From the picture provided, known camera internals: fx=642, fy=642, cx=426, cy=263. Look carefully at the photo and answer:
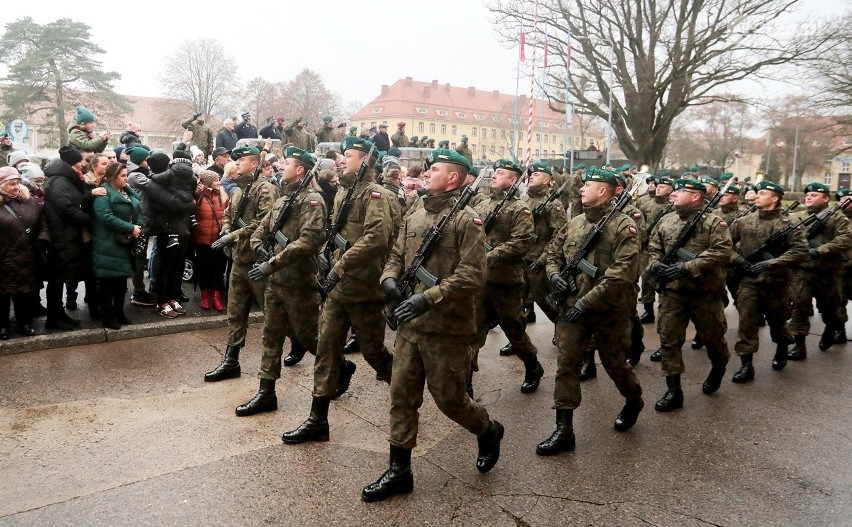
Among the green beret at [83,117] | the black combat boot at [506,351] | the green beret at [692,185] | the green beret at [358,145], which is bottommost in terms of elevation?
the black combat boot at [506,351]

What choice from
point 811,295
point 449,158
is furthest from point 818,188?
point 449,158

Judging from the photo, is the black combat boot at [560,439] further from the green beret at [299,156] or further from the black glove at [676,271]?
the green beret at [299,156]

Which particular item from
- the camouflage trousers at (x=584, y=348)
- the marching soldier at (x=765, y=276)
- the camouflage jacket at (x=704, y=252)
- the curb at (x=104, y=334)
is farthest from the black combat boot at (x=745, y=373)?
the curb at (x=104, y=334)

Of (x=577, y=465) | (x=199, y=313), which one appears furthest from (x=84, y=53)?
(x=577, y=465)

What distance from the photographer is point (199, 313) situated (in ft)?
25.9

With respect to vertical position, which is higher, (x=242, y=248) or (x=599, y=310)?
(x=242, y=248)

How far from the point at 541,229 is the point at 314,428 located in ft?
13.5

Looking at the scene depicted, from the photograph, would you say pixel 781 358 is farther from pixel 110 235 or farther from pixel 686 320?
pixel 110 235

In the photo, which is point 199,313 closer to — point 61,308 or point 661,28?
point 61,308

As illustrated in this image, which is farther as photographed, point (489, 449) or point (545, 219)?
point (545, 219)

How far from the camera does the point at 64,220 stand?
22.2ft

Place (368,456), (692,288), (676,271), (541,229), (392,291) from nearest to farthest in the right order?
(392,291) < (368,456) < (676,271) < (692,288) < (541,229)

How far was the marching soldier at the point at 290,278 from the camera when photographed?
5.08m

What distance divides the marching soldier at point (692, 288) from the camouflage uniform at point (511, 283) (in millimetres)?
1198
